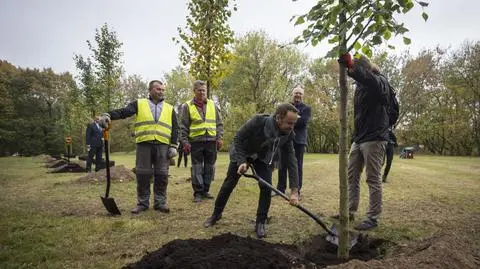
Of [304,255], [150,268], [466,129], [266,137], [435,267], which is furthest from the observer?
[466,129]

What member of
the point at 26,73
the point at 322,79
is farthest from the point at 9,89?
the point at 322,79

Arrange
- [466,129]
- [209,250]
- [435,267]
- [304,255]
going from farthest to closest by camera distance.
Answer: [466,129] < [304,255] < [209,250] < [435,267]

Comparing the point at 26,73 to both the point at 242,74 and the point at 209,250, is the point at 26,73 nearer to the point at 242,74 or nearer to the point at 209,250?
the point at 242,74

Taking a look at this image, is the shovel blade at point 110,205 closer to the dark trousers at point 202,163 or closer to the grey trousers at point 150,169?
A: the grey trousers at point 150,169

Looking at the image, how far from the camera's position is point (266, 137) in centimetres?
433

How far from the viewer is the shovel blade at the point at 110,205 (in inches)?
215

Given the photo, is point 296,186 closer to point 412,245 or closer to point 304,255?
point 304,255

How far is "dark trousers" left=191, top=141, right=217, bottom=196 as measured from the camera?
22.2ft

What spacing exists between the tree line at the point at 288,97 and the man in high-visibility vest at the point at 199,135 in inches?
837

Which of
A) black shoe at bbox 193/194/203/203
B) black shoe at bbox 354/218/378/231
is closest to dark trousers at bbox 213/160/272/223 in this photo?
black shoe at bbox 354/218/378/231

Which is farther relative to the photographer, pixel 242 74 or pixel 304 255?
pixel 242 74

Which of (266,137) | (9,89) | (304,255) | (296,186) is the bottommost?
(304,255)

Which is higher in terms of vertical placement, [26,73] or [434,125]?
[26,73]

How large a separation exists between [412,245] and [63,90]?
50030mm
